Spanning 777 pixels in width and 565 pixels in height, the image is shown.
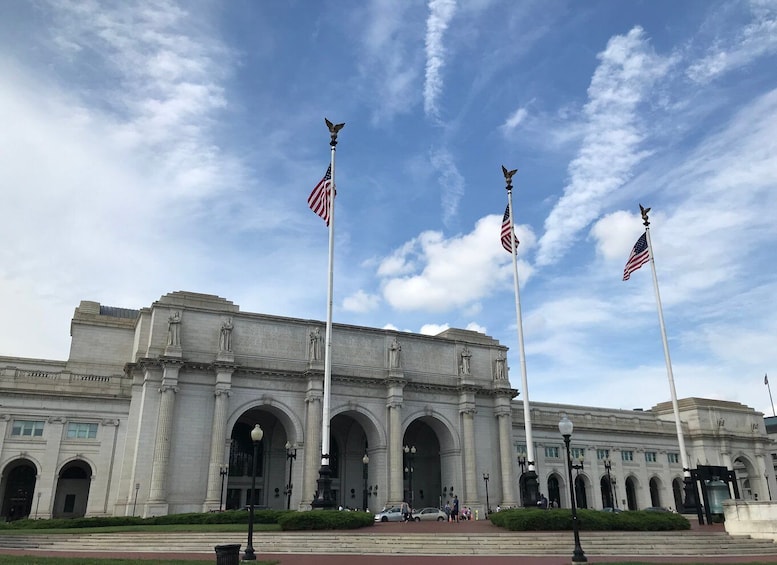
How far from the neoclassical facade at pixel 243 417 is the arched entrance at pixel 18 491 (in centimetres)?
11

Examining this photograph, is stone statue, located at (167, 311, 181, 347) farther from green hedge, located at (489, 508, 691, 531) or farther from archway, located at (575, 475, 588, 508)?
archway, located at (575, 475, 588, 508)

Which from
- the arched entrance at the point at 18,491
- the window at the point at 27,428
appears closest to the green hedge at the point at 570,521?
the window at the point at 27,428

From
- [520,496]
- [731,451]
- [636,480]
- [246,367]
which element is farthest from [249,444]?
[731,451]

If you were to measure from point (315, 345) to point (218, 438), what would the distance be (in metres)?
12.5

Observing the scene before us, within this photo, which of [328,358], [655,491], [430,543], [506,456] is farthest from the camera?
[655,491]

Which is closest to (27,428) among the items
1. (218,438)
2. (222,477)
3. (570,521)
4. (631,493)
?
(218,438)

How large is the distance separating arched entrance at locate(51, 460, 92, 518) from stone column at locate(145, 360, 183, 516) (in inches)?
369

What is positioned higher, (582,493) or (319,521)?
(582,493)

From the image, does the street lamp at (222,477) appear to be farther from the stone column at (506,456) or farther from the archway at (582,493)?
the archway at (582,493)

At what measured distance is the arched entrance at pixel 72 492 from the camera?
57.9m

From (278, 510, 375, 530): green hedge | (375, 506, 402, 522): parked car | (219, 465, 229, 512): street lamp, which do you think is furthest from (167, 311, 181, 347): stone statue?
(278, 510, 375, 530): green hedge

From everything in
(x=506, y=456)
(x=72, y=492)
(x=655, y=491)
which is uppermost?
(x=506, y=456)

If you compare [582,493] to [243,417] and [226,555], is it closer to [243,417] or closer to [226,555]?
[243,417]

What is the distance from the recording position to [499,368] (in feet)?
236
